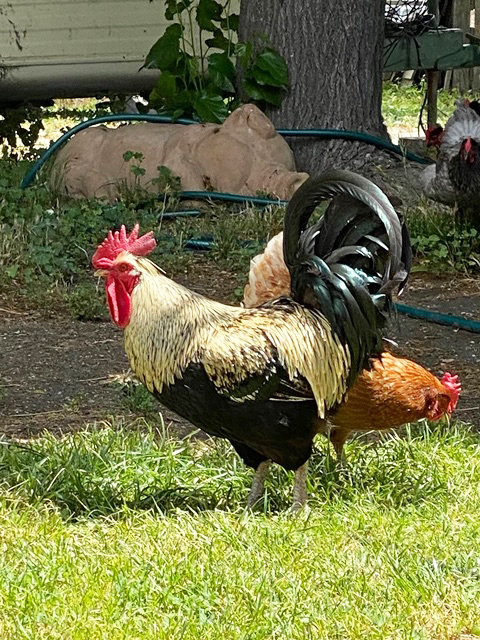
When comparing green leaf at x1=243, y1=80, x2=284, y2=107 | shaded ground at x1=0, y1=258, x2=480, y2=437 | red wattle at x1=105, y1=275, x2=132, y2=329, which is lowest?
shaded ground at x1=0, y1=258, x2=480, y2=437

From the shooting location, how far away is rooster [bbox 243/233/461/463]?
4.63 m

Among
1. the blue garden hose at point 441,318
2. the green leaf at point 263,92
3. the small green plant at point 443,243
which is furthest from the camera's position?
the green leaf at point 263,92

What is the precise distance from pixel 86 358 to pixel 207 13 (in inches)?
192

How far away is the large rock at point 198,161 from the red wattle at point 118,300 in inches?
207

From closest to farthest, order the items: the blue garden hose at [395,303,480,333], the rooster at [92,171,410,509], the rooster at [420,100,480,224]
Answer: the rooster at [92,171,410,509]
the blue garden hose at [395,303,480,333]
the rooster at [420,100,480,224]

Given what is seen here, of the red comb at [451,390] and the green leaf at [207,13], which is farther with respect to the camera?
the green leaf at [207,13]

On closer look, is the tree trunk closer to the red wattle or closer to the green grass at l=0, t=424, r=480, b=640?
the green grass at l=0, t=424, r=480, b=640

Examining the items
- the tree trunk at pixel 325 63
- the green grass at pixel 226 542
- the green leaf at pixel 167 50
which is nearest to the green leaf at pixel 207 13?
the green leaf at pixel 167 50

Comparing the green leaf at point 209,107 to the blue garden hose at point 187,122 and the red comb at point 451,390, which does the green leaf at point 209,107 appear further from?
the red comb at point 451,390

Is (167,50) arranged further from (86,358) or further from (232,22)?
(86,358)

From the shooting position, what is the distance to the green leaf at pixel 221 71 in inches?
405

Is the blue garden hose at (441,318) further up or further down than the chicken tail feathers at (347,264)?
further down

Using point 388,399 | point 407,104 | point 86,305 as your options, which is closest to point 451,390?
point 388,399

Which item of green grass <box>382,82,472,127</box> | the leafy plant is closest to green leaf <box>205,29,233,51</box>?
the leafy plant
